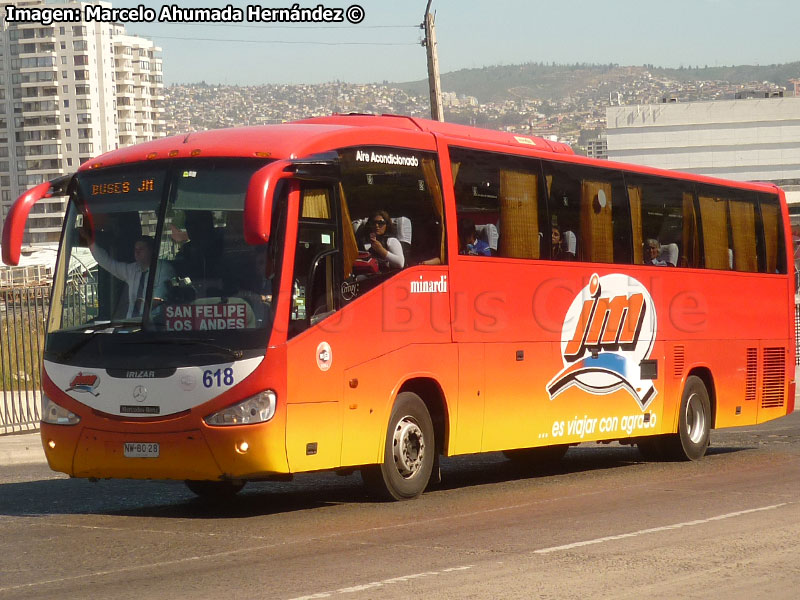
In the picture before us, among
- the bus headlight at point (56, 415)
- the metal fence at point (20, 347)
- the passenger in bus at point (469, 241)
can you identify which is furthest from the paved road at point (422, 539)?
the metal fence at point (20, 347)

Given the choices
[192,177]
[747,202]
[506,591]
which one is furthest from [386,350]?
[747,202]

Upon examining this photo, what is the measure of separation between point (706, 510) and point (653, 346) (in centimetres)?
527

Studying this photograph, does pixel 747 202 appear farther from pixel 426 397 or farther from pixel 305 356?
pixel 305 356

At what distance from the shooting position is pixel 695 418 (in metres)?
17.4

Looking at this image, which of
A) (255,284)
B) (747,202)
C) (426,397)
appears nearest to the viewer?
(255,284)

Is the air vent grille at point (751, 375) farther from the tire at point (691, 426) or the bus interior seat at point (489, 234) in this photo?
the bus interior seat at point (489, 234)

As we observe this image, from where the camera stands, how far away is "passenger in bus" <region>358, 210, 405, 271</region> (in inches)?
466

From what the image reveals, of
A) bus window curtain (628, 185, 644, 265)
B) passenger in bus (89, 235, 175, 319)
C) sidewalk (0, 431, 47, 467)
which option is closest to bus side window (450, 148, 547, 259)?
bus window curtain (628, 185, 644, 265)

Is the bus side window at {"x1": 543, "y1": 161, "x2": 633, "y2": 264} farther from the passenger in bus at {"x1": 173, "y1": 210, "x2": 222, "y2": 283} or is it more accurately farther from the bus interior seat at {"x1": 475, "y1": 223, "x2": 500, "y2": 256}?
the passenger in bus at {"x1": 173, "y1": 210, "x2": 222, "y2": 283}

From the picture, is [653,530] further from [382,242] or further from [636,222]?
[636,222]

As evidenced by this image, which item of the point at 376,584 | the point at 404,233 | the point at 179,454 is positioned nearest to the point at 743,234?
the point at 404,233

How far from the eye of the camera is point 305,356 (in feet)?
36.0

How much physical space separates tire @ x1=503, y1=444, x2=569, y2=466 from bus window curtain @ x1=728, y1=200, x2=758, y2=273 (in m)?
3.75

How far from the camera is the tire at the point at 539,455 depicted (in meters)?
16.8
